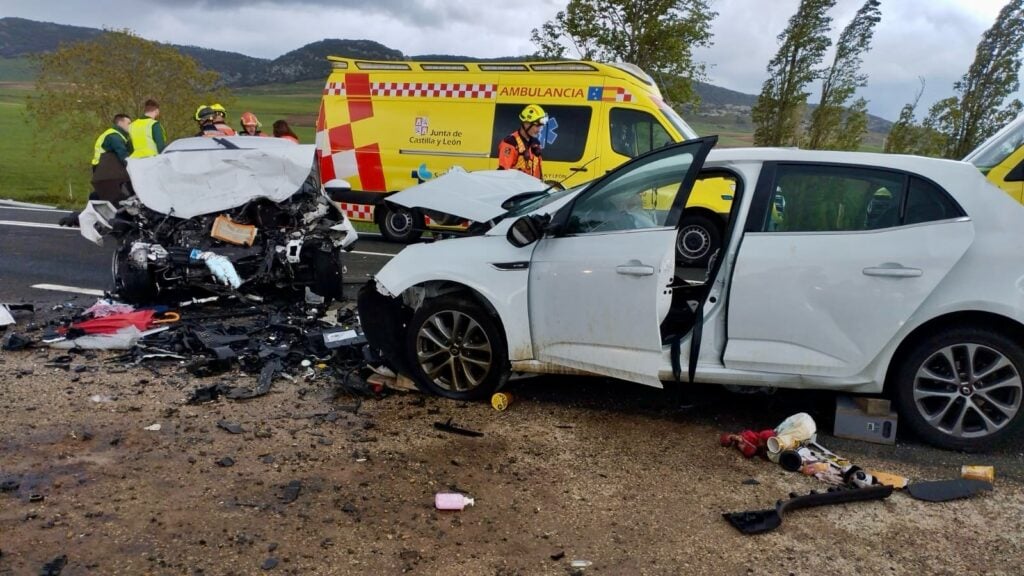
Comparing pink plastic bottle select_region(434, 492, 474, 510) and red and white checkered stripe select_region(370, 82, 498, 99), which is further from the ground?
red and white checkered stripe select_region(370, 82, 498, 99)

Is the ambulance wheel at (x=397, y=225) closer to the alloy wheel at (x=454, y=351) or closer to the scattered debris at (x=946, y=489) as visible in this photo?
the alloy wheel at (x=454, y=351)

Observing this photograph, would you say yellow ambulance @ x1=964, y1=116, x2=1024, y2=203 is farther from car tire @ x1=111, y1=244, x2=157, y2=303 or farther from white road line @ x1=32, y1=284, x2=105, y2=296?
white road line @ x1=32, y1=284, x2=105, y2=296

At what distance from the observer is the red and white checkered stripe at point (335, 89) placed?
11.8m

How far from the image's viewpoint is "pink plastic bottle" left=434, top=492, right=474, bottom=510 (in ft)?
10.6

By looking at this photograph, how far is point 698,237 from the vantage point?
919 centimetres

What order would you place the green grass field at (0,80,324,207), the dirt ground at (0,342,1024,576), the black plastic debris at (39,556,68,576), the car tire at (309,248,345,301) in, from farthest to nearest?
the green grass field at (0,80,324,207) < the car tire at (309,248,345,301) < the dirt ground at (0,342,1024,576) < the black plastic debris at (39,556,68,576)

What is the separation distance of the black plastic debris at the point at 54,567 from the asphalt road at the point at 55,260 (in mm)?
5233

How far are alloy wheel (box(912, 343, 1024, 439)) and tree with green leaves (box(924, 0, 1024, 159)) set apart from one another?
11.9m

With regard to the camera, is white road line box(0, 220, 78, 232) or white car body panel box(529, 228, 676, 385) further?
white road line box(0, 220, 78, 232)

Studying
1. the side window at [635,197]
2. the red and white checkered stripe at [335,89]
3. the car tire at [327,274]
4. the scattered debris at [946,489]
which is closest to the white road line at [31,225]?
the red and white checkered stripe at [335,89]

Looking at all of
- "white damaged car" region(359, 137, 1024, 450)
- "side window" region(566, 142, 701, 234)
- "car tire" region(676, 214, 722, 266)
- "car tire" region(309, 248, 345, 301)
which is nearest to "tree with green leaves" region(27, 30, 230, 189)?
"car tire" region(309, 248, 345, 301)

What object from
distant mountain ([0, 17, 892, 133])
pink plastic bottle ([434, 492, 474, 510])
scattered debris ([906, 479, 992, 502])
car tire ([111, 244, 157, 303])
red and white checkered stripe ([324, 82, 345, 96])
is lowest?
pink plastic bottle ([434, 492, 474, 510])

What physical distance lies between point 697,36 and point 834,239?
13557 millimetres

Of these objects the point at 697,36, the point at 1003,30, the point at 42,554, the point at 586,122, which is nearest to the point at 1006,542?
the point at 42,554
